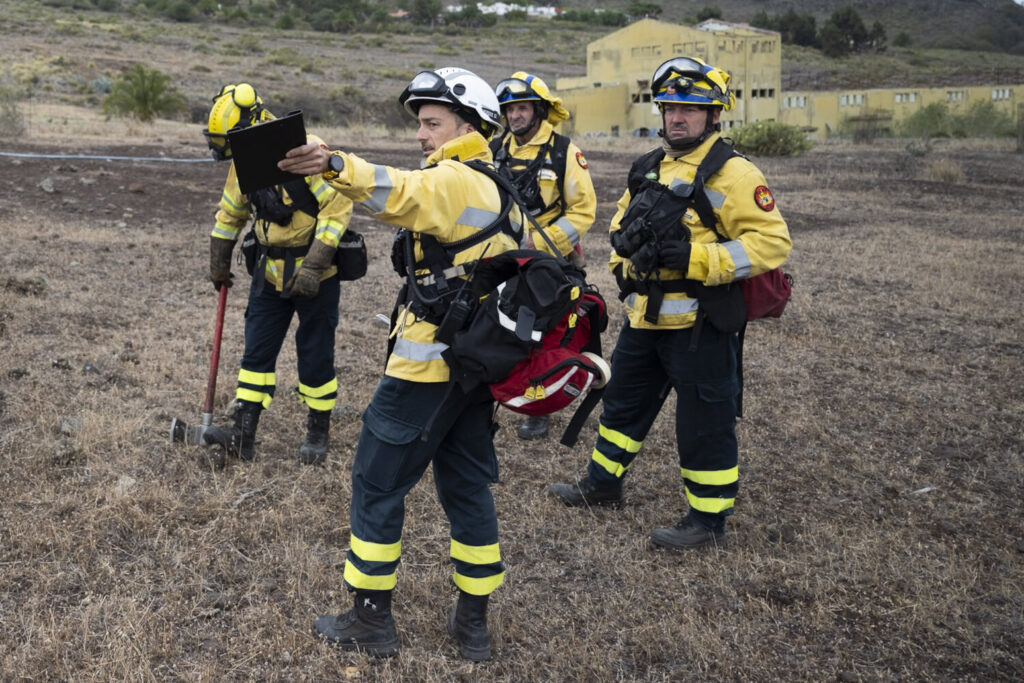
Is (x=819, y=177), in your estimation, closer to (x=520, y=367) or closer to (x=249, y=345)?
(x=249, y=345)

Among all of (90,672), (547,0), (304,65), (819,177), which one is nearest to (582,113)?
(304,65)

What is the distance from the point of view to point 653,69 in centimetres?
4072

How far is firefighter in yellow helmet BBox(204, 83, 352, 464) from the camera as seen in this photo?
4762 millimetres

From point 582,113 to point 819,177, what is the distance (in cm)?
2088

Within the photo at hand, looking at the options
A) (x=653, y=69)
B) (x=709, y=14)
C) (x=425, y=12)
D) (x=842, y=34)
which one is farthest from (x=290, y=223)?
(x=709, y=14)

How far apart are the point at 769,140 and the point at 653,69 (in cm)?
1812

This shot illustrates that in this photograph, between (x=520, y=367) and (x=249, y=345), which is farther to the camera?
(x=249, y=345)

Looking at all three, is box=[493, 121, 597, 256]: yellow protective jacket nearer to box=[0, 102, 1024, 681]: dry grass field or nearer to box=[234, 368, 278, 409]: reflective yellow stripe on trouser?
box=[0, 102, 1024, 681]: dry grass field

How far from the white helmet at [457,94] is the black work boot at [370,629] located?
1.76 metres

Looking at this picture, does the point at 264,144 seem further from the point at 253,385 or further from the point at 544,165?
the point at 544,165

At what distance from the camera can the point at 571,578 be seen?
13.5 feet

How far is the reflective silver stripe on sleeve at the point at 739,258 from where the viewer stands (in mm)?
3934

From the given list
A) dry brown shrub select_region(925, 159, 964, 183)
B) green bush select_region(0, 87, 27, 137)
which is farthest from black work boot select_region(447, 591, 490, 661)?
dry brown shrub select_region(925, 159, 964, 183)

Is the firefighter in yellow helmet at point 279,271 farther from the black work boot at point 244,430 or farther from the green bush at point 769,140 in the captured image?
the green bush at point 769,140
